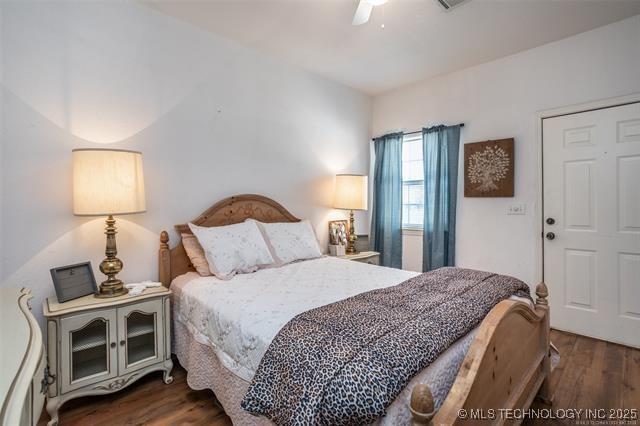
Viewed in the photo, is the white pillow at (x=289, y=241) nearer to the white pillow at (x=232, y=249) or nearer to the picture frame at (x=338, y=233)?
the white pillow at (x=232, y=249)

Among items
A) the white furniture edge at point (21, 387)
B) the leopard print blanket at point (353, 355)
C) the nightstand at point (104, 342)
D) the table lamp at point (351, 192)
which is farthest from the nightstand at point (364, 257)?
the white furniture edge at point (21, 387)

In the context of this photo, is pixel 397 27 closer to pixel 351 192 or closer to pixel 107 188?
pixel 351 192

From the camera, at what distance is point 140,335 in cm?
201

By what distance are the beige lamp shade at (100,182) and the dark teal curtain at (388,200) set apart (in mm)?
2922

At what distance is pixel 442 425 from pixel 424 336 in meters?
0.32

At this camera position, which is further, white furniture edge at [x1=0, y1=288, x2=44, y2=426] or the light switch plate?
the light switch plate

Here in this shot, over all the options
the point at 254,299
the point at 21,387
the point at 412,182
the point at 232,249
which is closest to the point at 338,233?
the point at 412,182

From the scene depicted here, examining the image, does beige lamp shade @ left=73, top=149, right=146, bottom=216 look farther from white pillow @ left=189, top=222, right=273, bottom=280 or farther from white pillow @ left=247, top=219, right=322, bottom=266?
white pillow @ left=247, top=219, right=322, bottom=266

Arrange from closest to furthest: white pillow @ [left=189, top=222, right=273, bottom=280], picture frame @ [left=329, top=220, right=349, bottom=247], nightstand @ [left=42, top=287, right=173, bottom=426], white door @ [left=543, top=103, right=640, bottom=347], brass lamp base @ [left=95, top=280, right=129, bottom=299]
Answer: nightstand @ [left=42, top=287, right=173, bottom=426]
brass lamp base @ [left=95, top=280, right=129, bottom=299]
white pillow @ [left=189, top=222, right=273, bottom=280]
white door @ [left=543, top=103, right=640, bottom=347]
picture frame @ [left=329, top=220, right=349, bottom=247]

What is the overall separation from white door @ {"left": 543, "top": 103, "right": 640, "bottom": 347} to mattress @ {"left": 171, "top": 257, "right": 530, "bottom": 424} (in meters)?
1.72

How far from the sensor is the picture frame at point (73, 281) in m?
1.82

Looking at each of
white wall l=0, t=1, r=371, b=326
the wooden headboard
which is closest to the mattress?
the wooden headboard

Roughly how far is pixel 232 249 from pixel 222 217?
0.45m

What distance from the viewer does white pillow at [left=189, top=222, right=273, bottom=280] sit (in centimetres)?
230
